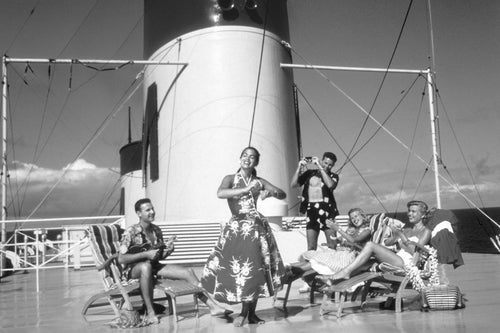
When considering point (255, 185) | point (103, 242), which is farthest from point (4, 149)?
point (255, 185)

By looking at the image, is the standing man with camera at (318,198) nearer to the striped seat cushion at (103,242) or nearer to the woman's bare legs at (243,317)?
the woman's bare legs at (243,317)

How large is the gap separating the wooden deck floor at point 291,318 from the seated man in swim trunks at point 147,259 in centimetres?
24

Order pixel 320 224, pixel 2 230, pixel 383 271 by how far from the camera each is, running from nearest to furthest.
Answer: pixel 383 271
pixel 320 224
pixel 2 230

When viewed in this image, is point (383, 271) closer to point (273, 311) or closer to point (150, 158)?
point (273, 311)

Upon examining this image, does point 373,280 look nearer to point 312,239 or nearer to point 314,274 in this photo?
point 314,274

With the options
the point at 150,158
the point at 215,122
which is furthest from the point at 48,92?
the point at 215,122

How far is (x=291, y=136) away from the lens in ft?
35.1

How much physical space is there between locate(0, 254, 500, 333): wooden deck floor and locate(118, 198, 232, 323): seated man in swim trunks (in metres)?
0.24

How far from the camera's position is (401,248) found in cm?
548

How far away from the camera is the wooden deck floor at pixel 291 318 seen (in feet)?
13.6

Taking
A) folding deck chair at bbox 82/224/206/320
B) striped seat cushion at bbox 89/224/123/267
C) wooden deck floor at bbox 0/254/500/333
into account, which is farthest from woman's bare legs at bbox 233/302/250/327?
striped seat cushion at bbox 89/224/123/267

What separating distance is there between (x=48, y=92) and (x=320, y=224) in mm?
6569

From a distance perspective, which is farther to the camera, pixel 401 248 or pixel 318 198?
pixel 318 198

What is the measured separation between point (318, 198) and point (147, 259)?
7.74 ft
